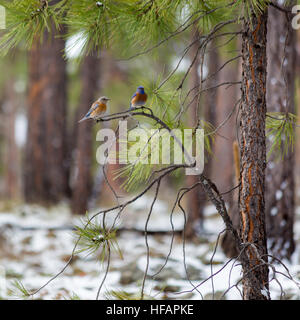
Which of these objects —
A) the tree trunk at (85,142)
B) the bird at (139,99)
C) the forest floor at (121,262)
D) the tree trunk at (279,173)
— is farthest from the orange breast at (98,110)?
the tree trunk at (85,142)

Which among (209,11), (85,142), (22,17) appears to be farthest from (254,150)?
(85,142)

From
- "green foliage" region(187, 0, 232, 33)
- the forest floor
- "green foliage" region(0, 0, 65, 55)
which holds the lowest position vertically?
the forest floor

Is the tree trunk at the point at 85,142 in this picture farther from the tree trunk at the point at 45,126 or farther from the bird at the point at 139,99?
the bird at the point at 139,99

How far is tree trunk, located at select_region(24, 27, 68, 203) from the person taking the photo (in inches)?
236

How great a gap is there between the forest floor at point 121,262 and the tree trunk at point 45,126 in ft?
1.87

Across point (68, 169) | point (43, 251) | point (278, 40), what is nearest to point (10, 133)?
point (68, 169)

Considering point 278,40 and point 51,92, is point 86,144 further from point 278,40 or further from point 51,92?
point 278,40

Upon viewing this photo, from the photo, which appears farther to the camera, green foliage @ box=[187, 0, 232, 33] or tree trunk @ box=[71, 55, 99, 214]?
tree trunk @ box=[71, 55, 99, 214]

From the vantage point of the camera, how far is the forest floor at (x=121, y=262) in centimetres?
236

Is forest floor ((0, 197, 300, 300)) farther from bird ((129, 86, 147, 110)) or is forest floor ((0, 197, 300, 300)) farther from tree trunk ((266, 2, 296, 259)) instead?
bird ((129, 86, 147, 110))

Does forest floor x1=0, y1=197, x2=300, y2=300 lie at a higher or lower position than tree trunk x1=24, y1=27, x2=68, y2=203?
lower

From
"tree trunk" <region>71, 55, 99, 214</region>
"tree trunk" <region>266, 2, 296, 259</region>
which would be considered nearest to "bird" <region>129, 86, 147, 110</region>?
"tree trunk" <region>266, 2, 296, 259</region>

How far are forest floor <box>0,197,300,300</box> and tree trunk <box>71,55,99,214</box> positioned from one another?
0.35 metres

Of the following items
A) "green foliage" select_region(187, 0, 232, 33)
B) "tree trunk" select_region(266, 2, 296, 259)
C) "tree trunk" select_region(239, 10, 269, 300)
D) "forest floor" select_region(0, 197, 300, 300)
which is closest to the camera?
"tree trunk" select_region(239, 10, 269, 300)
